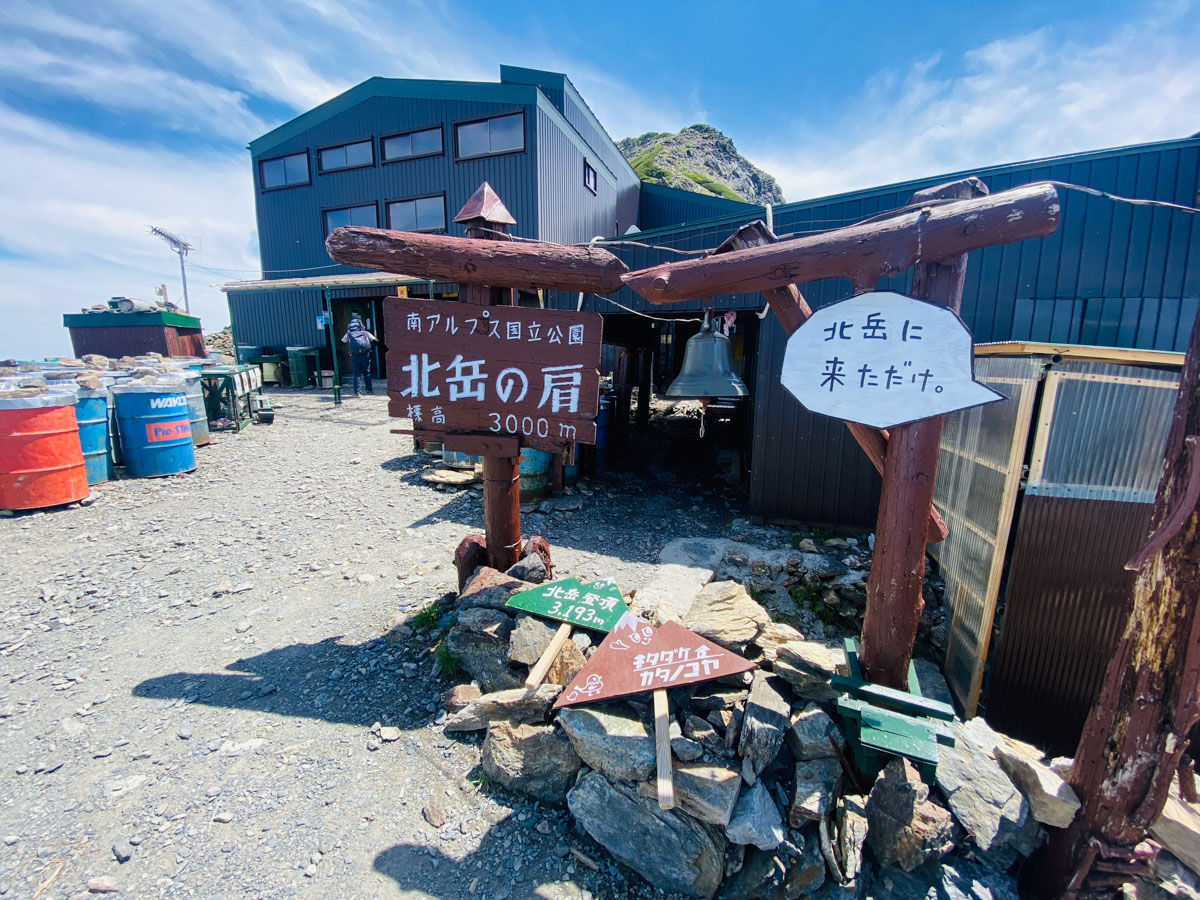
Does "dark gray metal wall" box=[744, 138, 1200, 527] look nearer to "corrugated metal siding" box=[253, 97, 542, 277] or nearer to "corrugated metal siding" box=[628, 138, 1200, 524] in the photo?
"corrugated metal siding" box=[628, 138, 1200, 524]

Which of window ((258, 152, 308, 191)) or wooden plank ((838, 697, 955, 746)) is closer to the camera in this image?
wooden plank ((838, 697, 955, 746))

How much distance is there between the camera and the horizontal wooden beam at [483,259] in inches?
137

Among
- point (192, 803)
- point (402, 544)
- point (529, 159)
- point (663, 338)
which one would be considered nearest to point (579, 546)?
point (402, 544)

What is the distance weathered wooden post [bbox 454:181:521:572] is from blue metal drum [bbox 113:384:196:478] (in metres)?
6.69

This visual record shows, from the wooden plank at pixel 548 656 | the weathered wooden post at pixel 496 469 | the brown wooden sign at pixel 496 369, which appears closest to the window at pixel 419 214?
the weathered wooden post at pixel 496 469

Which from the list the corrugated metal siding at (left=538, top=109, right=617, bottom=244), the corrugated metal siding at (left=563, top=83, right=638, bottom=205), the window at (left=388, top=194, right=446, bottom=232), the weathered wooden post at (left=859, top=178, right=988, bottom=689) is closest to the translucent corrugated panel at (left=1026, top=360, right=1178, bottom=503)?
the weathered wooden post at (left=859, top=178, right=988, bottom=689)

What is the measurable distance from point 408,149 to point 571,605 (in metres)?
17.7

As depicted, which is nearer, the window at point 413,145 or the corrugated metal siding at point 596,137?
the window at point 413,145

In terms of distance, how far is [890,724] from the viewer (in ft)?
8.13

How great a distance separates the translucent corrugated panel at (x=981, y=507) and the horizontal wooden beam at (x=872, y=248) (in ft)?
6.50

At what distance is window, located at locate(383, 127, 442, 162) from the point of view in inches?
613

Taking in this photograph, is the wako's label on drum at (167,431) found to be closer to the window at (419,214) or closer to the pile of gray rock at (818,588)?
the pile of gray rock at (818,588)

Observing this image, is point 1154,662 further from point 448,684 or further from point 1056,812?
point 448,684

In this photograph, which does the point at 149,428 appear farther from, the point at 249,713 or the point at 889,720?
the point at 889,720
